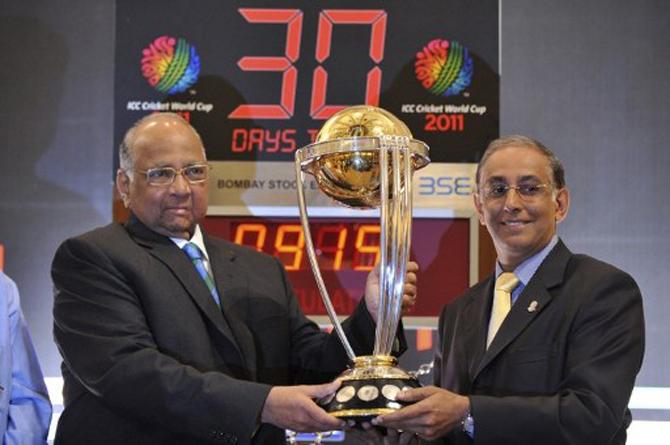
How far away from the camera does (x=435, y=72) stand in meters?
4.45

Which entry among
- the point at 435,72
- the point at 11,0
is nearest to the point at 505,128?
the point at 435,72

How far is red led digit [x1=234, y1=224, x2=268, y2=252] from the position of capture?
436 cm

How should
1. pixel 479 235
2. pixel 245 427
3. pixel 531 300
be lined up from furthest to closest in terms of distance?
pixel 479 235 < pixel 531 300 < pixel 245 427

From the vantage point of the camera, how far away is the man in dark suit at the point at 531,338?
247cm

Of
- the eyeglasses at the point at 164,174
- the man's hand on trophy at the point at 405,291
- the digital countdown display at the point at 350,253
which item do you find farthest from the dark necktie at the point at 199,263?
the digital countdown display at the point at 350,253

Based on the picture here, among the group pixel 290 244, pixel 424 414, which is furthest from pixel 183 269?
pixel 290 244

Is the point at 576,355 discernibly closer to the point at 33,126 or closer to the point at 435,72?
the point at 435,72

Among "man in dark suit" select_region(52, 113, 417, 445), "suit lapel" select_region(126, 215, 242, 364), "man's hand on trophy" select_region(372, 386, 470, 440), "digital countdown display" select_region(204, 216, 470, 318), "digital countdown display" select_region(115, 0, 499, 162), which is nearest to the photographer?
"man's hand on trophy" select_region(372, 386, 470, 440)

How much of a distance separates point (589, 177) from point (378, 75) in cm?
94

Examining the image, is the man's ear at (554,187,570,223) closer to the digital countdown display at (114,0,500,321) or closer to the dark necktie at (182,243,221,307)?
the dark necktie at (182,243,221,307)

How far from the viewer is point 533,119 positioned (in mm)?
4504

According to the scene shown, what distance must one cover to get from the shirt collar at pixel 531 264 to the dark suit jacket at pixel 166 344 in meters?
0.41

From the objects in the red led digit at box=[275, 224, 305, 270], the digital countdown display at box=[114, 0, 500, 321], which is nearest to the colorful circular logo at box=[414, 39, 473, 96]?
the digital countdown display at box=[114, 0, 500, 321]

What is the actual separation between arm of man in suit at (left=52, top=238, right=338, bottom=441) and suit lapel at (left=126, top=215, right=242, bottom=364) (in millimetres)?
119
